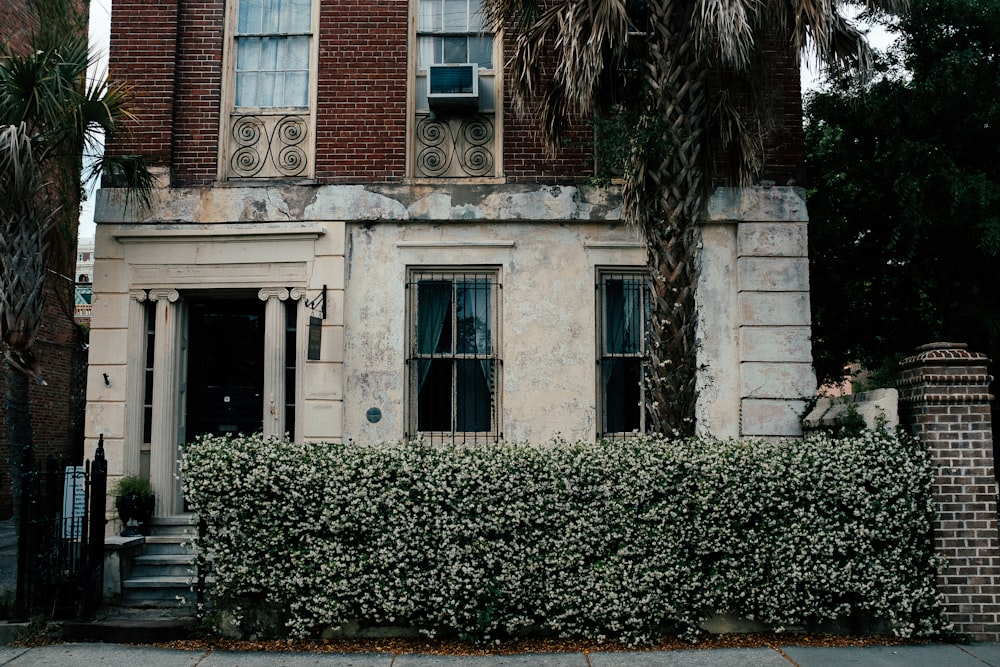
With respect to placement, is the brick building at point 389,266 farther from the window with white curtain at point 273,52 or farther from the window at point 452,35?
the window at point 452,35

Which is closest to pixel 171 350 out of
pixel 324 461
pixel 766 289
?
pixel 324 461

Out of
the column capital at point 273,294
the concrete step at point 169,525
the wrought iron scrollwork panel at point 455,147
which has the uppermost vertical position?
the wrought iron scrollwork panel at point 455,147

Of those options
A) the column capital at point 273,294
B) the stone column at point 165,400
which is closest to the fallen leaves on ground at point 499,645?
the stone column at point 165,400

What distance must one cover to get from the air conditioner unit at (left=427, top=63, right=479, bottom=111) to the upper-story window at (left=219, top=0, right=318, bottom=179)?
141cm

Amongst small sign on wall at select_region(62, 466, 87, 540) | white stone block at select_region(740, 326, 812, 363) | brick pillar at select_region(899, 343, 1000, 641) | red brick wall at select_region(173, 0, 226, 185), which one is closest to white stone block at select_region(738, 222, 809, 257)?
white stone block at select_region(740, 326, 812, 363)

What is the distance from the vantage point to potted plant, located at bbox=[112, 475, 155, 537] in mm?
9211

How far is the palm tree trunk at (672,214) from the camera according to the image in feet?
26.5

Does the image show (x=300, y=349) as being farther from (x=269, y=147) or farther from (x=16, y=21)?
(x=16, y=21)

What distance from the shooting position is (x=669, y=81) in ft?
27.5

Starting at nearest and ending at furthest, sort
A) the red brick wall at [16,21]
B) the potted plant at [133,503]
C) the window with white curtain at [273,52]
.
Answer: the potted plant at [133,503]
the window with white curtain at [273,52]
the red brick wall at [16,21]

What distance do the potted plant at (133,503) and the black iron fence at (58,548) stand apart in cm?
89

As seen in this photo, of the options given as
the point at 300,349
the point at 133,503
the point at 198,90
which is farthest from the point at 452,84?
the point at 133,503

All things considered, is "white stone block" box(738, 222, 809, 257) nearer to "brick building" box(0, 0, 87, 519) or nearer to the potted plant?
the potted plant

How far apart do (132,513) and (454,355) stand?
3781 millimetres
